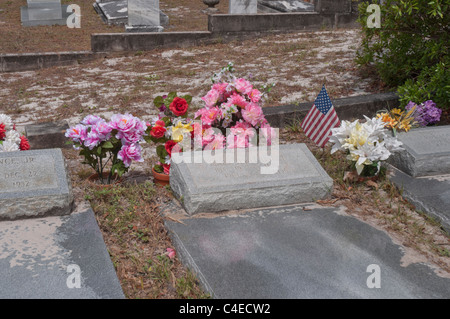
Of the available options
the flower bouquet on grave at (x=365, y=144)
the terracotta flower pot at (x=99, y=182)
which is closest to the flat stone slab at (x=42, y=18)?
the terracotta flower pot at (x=99, y=182)

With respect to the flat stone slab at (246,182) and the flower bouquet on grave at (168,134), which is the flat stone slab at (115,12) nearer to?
the flower bouquet on grave at (168,134)

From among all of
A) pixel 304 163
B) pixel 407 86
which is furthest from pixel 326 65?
pixel 304 163

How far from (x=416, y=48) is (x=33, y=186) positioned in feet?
17.0

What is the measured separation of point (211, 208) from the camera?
13.3 feet

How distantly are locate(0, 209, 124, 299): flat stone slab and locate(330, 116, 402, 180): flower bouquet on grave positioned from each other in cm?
220

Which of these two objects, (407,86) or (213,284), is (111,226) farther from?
(407,86)

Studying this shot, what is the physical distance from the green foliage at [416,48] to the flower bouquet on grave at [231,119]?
2242 millimetres

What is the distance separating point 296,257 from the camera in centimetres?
346

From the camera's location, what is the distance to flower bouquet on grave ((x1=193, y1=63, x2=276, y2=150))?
181 inches

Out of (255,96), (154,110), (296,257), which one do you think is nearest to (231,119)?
(255,96)

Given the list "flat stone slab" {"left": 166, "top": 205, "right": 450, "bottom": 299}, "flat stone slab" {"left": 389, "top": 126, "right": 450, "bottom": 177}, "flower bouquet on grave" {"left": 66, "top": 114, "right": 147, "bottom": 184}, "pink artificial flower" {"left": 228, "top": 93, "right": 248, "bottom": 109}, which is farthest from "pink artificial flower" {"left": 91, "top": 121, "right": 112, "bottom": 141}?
"flat stone slab" {"left": 389, "top": 126, "right": 450, "bottom": 177}

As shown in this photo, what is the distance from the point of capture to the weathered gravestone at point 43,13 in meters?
13.9

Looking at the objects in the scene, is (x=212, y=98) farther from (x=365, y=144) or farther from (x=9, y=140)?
(x=9, y=140)
